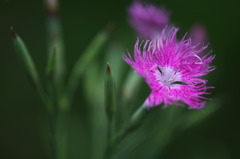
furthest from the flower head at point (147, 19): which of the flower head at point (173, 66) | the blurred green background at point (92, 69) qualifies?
the flower head at point (173, 66)

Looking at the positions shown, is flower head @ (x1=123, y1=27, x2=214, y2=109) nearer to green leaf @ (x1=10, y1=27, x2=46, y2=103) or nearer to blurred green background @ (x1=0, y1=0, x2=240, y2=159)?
green leaf @ (x1=10, y1=27, x2=46, y2=103)

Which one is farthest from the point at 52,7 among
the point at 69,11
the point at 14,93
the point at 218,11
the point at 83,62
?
the point at 218,11

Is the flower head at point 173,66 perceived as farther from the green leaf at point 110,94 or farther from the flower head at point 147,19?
the flower head at point 147,19

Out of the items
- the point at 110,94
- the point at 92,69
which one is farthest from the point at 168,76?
A: the point at 92,69

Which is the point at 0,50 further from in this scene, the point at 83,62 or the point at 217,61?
the point at 217,61

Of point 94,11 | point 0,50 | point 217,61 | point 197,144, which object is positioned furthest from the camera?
point 94,11

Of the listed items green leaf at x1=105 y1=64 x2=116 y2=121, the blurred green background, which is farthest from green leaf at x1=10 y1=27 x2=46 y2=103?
the blurred green background
